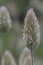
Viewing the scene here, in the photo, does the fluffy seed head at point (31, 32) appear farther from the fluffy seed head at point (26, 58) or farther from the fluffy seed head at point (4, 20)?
the fluffy seed head at point (4, 20)

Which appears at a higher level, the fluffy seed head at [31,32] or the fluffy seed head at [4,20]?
the fluffy seed head at [4,20]

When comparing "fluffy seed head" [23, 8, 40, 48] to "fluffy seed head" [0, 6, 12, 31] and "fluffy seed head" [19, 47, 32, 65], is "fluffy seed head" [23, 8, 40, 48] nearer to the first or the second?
"fluffy seed head" [19, 47, 32, 65]

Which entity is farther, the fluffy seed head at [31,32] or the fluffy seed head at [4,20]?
the fluffy seed head at [4,20]

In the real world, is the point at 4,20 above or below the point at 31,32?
above

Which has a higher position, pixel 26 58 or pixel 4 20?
pixel 4 20

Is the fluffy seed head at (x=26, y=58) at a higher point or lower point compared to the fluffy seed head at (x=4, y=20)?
lower

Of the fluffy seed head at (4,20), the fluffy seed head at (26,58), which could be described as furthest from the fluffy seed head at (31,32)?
the fluffy seed head at (4,20)

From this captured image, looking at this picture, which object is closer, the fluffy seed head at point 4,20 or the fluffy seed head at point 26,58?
the fluffy seed head at point 26,58

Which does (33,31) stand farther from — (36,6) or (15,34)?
(36,6)

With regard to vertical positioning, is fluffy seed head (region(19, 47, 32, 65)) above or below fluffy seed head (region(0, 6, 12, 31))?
below

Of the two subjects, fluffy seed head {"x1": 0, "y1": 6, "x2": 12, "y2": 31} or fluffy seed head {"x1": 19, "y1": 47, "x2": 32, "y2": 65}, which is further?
fluffy seed head {"x1": 0, "y1": 6, "x2": 12, "y2": 31}

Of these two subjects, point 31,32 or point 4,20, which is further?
point 4,20

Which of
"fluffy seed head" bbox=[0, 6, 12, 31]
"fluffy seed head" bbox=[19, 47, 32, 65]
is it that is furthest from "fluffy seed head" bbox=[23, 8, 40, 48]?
"fluffy seed head" bbox=[0, 6, 12, 31]
